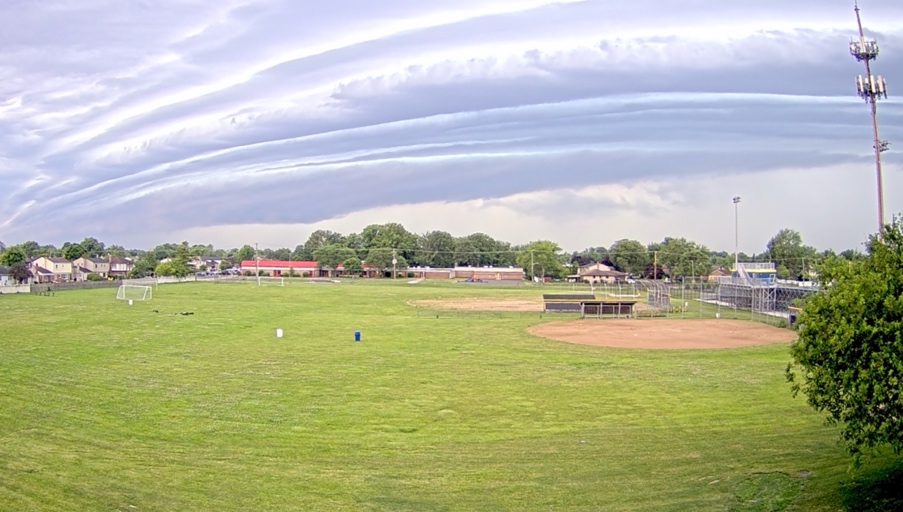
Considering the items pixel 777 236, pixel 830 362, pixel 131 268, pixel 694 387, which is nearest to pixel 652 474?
pixel 830 362

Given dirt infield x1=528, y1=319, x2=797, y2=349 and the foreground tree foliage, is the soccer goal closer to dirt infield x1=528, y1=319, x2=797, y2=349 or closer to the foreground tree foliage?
dirt infield x1=528, y1=319, x2=797, y2=349

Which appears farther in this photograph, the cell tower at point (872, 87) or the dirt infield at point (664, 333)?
the dirt infield at point (664, 333)

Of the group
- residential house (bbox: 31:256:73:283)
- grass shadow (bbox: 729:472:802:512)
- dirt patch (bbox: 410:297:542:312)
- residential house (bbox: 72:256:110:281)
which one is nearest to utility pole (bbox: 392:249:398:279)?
residential house (bbox: 72:256:110:281)

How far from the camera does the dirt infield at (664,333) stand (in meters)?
38.3

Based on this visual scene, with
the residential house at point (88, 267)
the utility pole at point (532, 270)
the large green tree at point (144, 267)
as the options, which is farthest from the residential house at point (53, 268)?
the utility pole at point (532, 270)

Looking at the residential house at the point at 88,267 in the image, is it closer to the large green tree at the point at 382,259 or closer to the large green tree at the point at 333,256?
the large green tree at the point at 333,256

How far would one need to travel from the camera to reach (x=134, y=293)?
7481 cm

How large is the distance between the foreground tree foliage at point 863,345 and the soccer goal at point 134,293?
67224mm

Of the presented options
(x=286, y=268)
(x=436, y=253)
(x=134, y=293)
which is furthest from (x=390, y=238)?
(x=134, y=293)

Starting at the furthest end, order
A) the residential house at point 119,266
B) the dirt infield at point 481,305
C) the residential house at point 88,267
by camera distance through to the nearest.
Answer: the residential house at point 119,266 → the residential house at point 88,267 → the dirt infield at point 481,305

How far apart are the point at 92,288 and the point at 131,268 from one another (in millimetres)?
97379

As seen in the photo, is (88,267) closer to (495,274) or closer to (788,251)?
(495,274)

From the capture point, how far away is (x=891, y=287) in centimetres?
1088

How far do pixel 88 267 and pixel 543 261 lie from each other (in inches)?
4085
